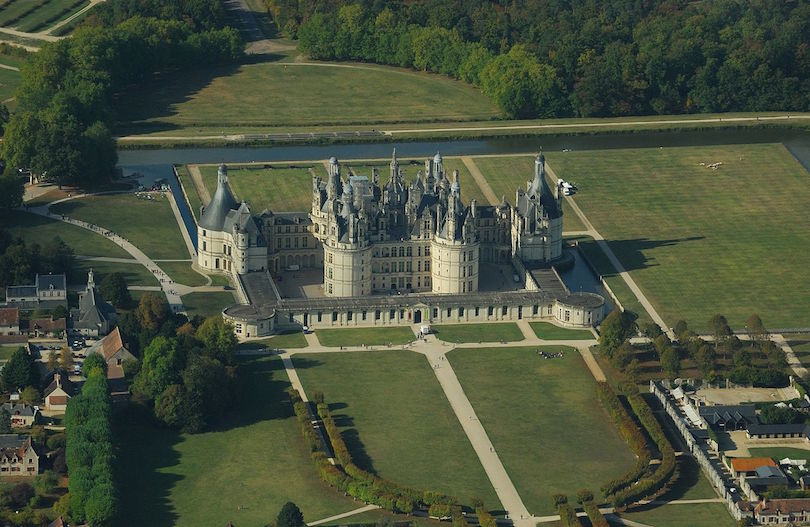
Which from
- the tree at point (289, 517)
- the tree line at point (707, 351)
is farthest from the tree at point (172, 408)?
the tree line at point (707, 351)

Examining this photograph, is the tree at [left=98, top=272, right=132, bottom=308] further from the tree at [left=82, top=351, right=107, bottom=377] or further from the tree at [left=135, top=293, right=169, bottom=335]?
the tree at [left=82, top=351, right=107, bottom=377]

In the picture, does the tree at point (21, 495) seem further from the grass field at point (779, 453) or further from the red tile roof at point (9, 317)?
the grass field at point (779, 453)

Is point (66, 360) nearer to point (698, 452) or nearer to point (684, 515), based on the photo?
point (698, 452)

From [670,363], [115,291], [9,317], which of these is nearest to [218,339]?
[115,291]

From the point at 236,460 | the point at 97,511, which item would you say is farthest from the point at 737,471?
the point at 97,511

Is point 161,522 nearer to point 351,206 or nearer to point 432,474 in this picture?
point 432,474

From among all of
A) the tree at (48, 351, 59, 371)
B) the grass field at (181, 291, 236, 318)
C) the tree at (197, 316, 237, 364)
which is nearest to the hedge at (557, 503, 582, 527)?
the tree at (197, 316, 237, 364)
